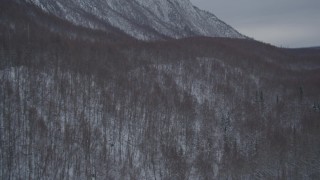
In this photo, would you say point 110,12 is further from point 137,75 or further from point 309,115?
point 309,115

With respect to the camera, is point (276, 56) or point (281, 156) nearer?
point (281, 156)

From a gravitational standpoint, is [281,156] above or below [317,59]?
below

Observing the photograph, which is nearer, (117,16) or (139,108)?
(139,108)

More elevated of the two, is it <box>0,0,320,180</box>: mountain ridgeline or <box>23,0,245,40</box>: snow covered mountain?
<box>23,0,245,40</box>: snow covered mountain

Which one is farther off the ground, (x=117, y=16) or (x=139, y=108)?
(x=117, y=16)

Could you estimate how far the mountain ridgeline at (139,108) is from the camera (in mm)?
61281

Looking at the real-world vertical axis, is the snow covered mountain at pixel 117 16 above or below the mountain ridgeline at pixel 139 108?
above

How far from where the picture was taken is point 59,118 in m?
66.0

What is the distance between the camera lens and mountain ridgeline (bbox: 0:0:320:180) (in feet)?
201

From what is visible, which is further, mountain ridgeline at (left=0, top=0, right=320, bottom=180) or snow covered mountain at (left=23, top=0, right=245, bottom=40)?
snow covered mountain at (left=23, top=0, right=245, bottom=40)

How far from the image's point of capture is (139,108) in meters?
81.8

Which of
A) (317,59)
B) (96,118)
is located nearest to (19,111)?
(96,118)

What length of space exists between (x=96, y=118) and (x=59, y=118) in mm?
7969

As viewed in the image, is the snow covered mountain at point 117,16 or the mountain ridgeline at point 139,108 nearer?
the mountain ridgeline at point 139,108
